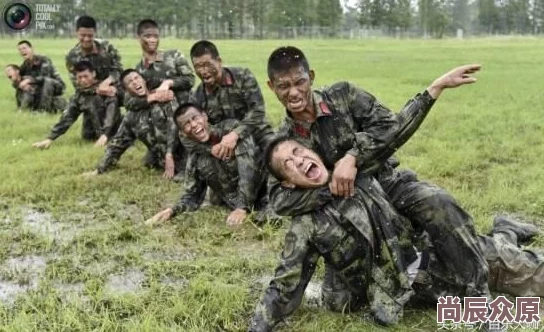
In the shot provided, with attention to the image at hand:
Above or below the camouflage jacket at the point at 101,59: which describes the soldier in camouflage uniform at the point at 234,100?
below

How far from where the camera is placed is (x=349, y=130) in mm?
3662

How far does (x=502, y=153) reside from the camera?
24.7 feet

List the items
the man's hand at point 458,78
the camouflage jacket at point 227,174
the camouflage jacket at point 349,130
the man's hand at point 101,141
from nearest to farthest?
1. the man's hand at point 458,78
2. the camouflage jacket at point 349,130
3. the camouflage jacket at point 227,174
4. the man's hand at point 101,141

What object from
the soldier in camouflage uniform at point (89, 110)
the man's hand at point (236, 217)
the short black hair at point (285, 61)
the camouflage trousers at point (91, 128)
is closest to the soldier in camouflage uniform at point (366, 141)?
the short black hair at point (285, 61)

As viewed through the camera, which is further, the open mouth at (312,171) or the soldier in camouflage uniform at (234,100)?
the soldier in camouflage uniform at (234,100)

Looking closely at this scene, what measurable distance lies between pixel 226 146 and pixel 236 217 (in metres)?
0.62

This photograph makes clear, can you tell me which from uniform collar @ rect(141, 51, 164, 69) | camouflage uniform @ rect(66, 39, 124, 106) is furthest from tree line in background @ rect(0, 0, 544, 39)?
uniform collar @ rect(141, 51, 164, 69)

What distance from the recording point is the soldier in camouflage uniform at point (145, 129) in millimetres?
7352

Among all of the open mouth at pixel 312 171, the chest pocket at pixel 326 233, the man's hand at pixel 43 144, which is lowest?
the man's hand at pixel 43 144

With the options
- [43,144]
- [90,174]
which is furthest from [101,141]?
[90,174]

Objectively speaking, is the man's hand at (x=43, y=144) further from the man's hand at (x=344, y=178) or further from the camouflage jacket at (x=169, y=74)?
the man's hand at (x=344, y=178)

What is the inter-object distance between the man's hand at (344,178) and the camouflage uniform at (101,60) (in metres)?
6.05

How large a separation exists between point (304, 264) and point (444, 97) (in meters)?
9.86

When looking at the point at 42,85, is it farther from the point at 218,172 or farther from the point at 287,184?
the point at 287,184
